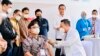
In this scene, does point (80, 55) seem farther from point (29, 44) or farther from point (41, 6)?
point (41, 6)

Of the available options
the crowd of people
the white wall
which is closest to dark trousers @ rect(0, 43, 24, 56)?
the crowd of people

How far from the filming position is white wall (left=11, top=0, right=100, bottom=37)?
24.7 ft

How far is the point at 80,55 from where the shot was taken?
4.48 metres

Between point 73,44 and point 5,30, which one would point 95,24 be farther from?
point 5,30

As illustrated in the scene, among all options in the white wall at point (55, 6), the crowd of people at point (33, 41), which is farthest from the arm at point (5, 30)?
the white wall at point (55, 6)

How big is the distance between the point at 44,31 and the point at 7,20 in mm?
2174

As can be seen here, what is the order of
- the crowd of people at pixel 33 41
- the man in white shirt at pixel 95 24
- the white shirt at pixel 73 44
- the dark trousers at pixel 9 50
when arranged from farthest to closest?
the man in white shirt at pixel 95 24
the white shirt at pixel 73 44
the crowd of people at pixel 33 41
the dark trousers at pixel 9 50

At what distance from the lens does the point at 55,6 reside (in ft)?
25.7

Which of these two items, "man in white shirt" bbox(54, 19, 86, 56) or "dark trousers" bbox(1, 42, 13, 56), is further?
"man in white shirt" bbox(54, 19, 86, 56)

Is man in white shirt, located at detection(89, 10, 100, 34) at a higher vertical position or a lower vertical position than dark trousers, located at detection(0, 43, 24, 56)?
higher

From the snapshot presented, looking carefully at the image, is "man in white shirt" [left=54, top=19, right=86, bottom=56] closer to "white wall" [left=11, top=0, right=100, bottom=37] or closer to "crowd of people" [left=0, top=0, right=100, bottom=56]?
"crowd of people" [left=0, top=0, right=100, bottom=56]

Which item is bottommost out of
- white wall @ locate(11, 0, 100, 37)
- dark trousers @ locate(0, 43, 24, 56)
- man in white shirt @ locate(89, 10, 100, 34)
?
dark trousers @ locate(0, 43, 24, 56)

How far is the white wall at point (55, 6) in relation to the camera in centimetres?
752

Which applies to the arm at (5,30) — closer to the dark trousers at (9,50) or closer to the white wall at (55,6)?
the dark trousers at (9,50)
